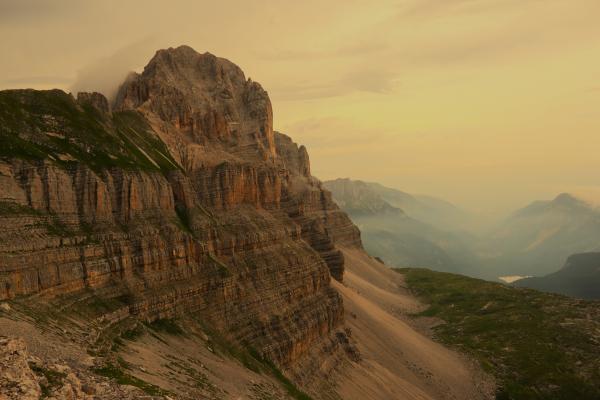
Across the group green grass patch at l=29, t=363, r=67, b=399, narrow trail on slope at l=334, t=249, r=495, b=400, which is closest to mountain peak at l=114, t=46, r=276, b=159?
narrow trail on slope at l=334, t=249, r=495, b=400

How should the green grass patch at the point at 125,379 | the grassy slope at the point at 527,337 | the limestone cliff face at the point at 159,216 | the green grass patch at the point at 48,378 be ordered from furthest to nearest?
the grassy slope at the point at 527,337 → the limestone cliff face at the point at 159,216 → the green grass patch at the point at 125,379 → the green grass patch at the point at 48,378

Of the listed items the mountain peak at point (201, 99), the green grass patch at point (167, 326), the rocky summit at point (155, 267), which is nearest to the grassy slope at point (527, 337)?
the rocky summit at point (155, 267)

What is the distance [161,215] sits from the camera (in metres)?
66.1

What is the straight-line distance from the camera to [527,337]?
416 ft

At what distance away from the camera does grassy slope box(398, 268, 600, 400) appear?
325ft

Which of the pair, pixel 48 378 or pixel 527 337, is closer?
pixel 48 378

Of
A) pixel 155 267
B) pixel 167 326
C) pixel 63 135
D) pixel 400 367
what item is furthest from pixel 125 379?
pixel 400 367

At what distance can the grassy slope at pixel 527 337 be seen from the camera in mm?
99125

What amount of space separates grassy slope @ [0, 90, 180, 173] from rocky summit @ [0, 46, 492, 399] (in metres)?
0.22

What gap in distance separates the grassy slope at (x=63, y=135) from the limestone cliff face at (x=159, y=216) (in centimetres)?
17

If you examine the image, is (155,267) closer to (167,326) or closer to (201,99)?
(167,326)

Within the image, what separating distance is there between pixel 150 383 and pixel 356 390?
49.9 m

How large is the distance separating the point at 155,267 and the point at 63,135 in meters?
19.2

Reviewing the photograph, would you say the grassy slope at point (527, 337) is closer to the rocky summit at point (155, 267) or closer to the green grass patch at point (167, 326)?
the rocky summit at point (155, 267)
